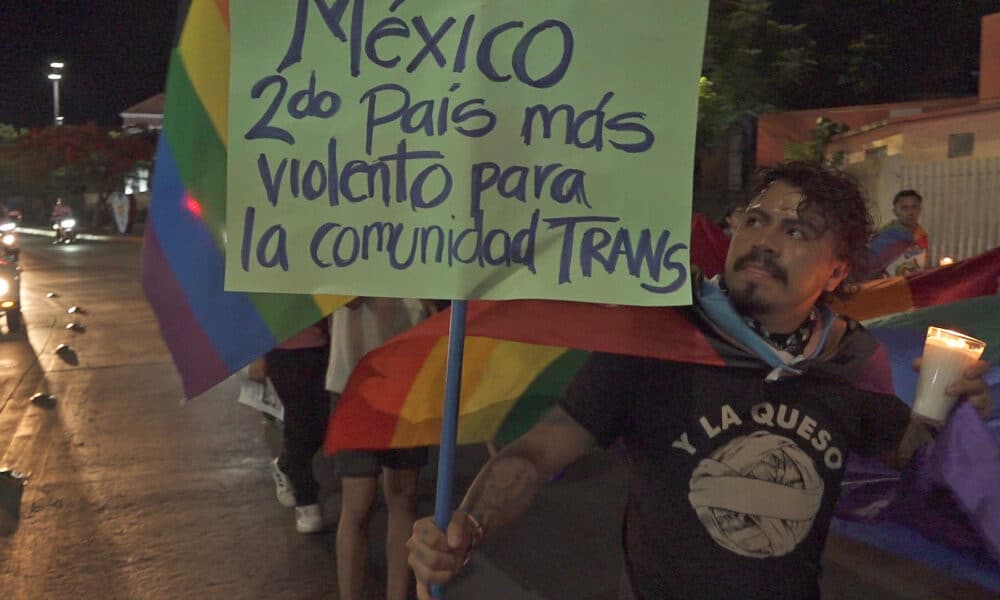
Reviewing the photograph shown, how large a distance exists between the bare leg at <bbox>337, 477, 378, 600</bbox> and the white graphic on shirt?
2153 mm

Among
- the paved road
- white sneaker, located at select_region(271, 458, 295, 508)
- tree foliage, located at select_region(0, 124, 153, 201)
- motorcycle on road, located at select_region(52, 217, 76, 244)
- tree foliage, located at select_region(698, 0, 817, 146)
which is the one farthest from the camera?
tree foliage, located at select_region(0, 124, 153, 201)

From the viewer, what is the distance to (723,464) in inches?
84.0

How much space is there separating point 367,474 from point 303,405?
54.9 inches

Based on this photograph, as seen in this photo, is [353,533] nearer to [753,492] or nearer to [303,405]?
[303,405]

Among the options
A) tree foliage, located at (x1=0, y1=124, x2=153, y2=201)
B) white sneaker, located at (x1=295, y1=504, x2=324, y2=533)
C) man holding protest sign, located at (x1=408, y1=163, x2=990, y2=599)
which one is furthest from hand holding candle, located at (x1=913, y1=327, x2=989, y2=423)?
tree foliage, located at (x1=0, y1=124, x2=153, y2=201)

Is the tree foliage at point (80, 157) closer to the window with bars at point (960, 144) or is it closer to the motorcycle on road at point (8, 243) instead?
the motorcycle on road at point (8, 243)

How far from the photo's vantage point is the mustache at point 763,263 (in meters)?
2.22

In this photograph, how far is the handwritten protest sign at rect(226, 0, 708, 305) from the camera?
1930 millimetres

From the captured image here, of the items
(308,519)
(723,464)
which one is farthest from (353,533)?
(723,464)

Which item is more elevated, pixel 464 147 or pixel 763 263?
pixel 464 147

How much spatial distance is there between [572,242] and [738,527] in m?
0.69

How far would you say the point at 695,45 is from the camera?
191cm

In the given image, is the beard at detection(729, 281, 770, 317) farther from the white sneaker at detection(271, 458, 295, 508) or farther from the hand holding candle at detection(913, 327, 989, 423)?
the white sneaker at detection(271, 458, 295, 508)

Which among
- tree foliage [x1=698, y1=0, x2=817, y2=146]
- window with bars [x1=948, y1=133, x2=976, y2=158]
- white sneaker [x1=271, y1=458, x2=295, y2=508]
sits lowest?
white sneaker [x1=271, y1=458, x2=295, y2=508]
